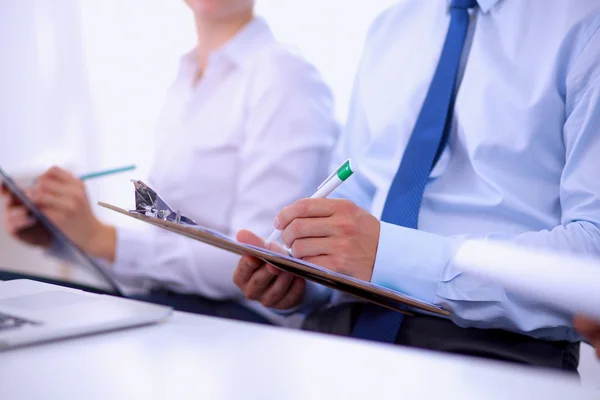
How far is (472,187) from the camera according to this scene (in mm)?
918

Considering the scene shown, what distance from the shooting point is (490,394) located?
416mm

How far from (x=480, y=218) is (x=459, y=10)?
0.30 m

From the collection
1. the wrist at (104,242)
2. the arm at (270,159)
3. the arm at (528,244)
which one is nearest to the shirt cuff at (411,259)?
the arm at (528,244)

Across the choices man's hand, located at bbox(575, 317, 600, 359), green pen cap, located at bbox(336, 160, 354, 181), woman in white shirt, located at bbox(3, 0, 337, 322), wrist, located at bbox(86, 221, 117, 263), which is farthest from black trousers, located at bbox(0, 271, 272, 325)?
man's hand, located at bbox(575, 317, 600, 359)

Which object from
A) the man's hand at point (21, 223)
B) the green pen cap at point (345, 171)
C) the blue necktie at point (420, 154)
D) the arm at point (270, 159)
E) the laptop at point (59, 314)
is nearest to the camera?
the laptop at point (59, 314)

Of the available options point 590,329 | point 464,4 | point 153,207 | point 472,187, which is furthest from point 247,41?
point 590,329

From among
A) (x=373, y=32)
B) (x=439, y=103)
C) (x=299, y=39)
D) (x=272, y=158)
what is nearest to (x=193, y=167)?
(x=272, y=158)

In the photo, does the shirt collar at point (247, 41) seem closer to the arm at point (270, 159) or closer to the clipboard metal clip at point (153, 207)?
the arm at point (270, 159)

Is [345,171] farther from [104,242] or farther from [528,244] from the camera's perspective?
[104,242]

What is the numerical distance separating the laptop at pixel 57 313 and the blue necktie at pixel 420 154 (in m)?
0.39

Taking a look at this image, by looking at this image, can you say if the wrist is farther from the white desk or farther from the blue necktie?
the white desk

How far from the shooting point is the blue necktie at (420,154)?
3.01 ft

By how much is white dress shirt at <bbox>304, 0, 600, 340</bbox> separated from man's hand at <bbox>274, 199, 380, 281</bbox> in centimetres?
4

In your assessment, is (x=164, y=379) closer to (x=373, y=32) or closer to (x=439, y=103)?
(x=439, y=103)
